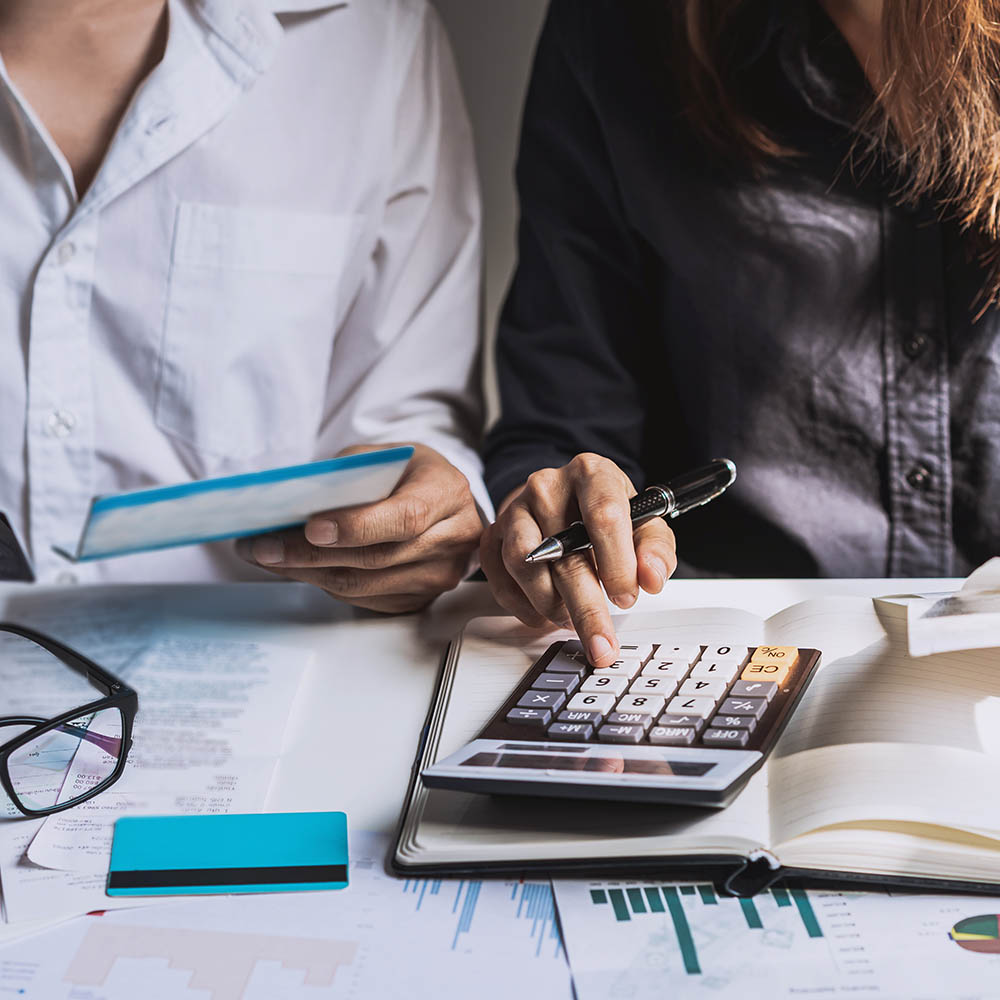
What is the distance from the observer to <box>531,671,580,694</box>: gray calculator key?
21.0 inches

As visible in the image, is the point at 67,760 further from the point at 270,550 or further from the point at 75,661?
the point at 270,550

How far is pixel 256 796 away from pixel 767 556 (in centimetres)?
57

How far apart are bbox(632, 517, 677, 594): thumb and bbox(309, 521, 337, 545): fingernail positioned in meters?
0.19

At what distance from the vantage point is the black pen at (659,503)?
0.61 m

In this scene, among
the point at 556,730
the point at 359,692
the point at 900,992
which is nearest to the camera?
the point at 900,992

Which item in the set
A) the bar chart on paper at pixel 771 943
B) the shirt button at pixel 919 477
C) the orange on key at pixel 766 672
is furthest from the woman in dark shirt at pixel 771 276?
the bar chart on paper at pixel 771 943

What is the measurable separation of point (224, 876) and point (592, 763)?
0.17 metres

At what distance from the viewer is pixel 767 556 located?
37.4 inches

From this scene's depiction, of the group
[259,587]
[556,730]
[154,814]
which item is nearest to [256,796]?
[154,814]

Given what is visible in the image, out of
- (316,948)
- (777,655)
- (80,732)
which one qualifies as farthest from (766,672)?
(80,732)

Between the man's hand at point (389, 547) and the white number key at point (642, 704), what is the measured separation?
0.70ft

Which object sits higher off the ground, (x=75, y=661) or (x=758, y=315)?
(x=758, y=315)

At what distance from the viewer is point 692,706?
0.50 metres

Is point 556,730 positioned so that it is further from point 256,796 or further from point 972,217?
point 972,217
